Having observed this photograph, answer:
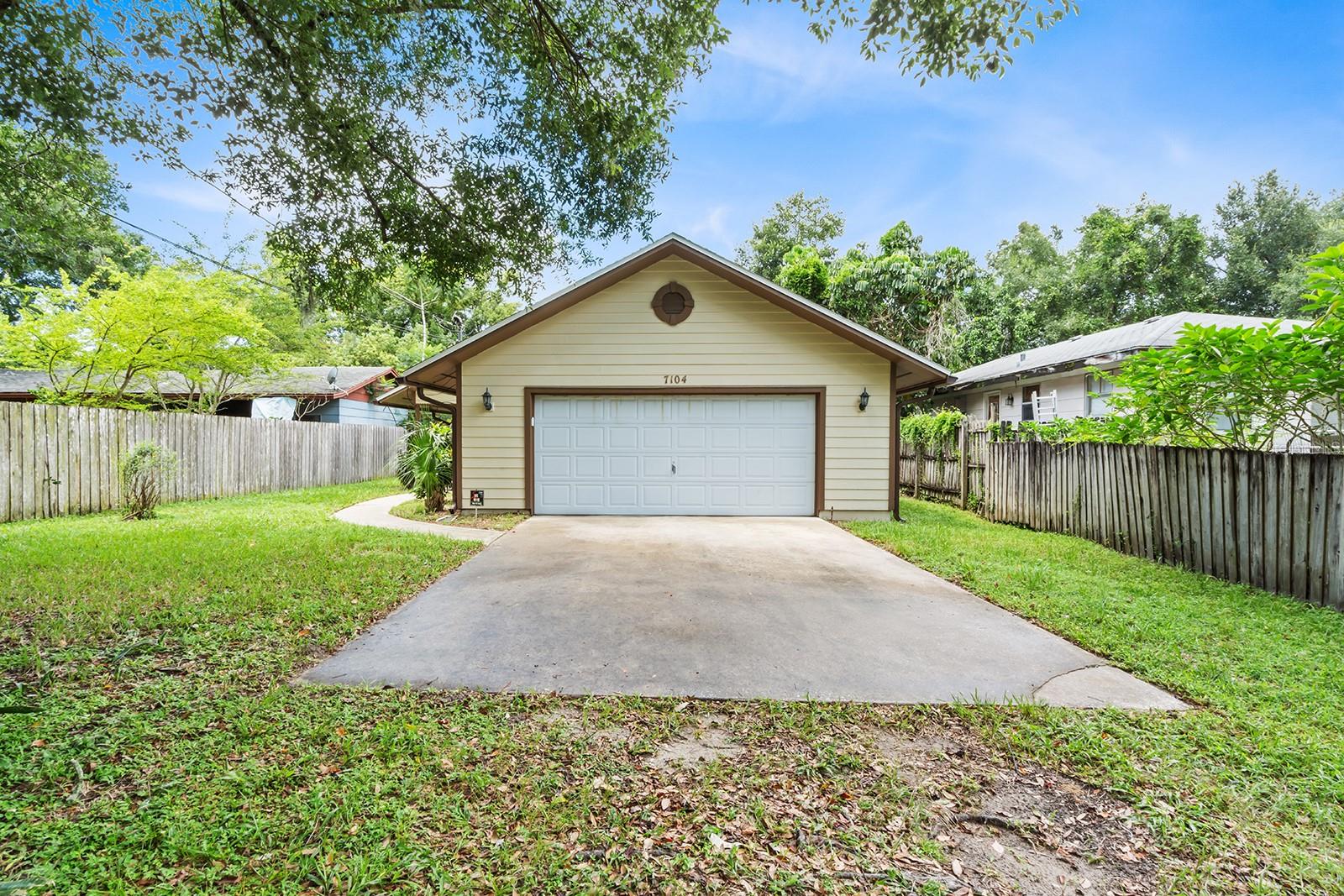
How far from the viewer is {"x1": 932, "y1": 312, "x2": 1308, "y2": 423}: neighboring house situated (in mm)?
12062

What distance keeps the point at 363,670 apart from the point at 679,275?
767 cm

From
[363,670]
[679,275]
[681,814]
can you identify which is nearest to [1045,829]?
[681,814]

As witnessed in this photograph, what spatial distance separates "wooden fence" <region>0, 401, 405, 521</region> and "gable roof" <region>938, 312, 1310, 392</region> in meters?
14.5

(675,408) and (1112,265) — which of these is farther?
(1112,265)

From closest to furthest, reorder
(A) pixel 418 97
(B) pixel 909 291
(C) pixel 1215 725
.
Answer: (C) pixel 1215 725 → (A) pixel 418 97 → (B) pixel 909 291

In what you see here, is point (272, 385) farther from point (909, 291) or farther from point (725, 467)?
point (909, 291)

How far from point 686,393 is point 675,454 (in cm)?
105

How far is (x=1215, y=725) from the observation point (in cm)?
259

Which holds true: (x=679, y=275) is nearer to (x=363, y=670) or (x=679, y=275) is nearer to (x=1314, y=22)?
(x=363, y=670)

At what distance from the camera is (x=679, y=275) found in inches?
368

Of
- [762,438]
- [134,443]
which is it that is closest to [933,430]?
[762,438]

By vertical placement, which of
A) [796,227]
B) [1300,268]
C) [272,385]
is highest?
[796,227]

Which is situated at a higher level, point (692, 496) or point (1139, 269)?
point (1139, 269)

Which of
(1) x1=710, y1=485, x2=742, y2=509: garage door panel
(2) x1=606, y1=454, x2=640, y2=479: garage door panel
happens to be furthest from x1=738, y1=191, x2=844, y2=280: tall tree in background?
(2) x1=606, y1=454, x2=640, y2=479: garage door panel
